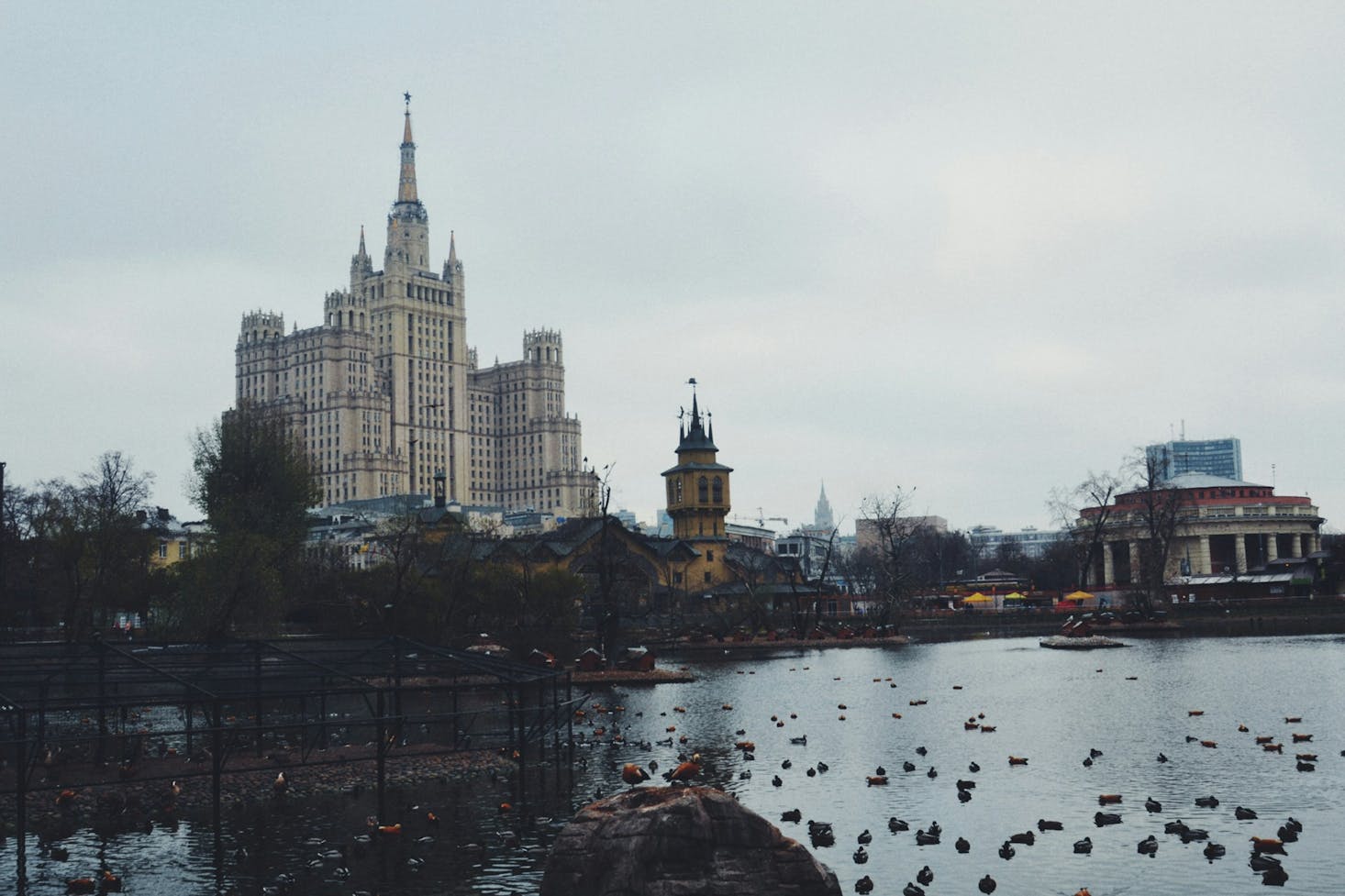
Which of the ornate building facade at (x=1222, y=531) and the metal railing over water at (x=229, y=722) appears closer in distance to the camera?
the metal railing over water at (x=229, y=722)

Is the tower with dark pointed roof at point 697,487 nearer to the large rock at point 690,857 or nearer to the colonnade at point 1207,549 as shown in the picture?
the colonnade at point 1207,549

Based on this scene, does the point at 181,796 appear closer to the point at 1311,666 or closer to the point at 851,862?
the point at 851,862

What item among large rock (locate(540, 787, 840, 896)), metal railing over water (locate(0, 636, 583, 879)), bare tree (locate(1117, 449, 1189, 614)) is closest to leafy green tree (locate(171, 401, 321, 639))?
metal railing over water (locate(0, 636, 583, 879))

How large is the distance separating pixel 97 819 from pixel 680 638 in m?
74.2

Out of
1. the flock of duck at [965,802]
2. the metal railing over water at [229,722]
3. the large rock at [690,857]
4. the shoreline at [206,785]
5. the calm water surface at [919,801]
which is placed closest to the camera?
the large rock at [690,857]

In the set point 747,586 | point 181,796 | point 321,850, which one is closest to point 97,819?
point 181,796

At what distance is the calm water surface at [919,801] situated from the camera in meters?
26.5

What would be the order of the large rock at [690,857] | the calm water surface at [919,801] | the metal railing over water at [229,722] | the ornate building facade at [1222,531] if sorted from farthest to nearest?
the ornate building facade at [1222,531] → the metal railing over water at [229,722] → the calm water surface at [919,801] → the large rock at [690,857]

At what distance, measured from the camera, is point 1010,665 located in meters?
77.3

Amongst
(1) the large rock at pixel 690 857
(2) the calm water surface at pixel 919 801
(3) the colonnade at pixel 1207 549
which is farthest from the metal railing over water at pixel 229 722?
→ (3) the colonnade at pixel 1207 549

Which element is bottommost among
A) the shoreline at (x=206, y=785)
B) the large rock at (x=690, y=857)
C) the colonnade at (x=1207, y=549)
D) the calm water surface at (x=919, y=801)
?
the calm water surface at (x=919, y=801)

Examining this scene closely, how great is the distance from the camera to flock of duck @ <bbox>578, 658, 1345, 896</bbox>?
2598 centimetres

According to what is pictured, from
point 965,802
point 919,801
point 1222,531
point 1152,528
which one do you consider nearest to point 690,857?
point 965,802

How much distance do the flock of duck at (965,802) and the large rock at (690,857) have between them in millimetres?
2712
